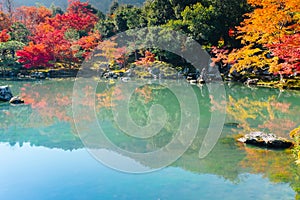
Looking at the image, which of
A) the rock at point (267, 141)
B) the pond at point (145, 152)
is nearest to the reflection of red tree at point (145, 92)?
the pond at point (145, 152)

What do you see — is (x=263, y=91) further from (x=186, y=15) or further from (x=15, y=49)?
(x=15, y=49)

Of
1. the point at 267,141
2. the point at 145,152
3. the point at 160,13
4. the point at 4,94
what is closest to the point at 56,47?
the point at 160,13

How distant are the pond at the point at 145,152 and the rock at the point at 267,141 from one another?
12.8 inches

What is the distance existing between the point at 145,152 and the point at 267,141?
317 cm

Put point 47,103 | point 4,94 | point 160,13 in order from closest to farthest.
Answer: point 4,94, point 47,103, point 160,13

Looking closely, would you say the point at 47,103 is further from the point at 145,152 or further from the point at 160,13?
the point at 160,13

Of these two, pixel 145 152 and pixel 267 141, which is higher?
pixel 267 141

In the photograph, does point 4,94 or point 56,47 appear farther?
point 56,47

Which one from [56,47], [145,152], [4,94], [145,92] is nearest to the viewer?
[145,152]

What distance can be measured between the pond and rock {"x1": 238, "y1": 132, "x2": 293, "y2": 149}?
0.33 metres

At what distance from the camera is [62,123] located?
11922 mm

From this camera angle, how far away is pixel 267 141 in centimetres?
811

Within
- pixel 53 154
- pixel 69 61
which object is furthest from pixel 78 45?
pixel 53 154

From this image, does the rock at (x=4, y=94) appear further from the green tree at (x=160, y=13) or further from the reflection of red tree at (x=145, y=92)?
the green tree at (x=160, y=13)
